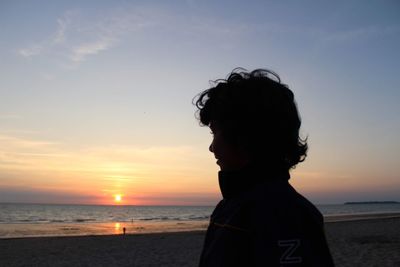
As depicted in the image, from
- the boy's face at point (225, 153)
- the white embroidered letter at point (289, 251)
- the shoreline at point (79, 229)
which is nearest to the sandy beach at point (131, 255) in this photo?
the shoreline at point (79, 229)

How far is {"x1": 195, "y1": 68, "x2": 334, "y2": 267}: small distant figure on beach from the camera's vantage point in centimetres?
122

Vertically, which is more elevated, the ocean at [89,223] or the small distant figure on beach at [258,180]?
the small distant figure on beach at [258,180]

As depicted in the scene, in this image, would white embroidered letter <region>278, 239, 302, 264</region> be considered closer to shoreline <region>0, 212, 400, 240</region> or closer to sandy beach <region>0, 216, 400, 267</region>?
sandy beach <region>0, 216, 400, 267</region>

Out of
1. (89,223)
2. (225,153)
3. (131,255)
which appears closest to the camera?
(225,153)

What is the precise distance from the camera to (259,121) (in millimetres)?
1448

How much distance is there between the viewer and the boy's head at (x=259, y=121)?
→ 145cm

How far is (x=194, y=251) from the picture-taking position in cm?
1530

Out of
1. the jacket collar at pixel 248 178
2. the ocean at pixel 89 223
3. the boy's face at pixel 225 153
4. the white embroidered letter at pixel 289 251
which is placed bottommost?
the ocean at pixel 89 223

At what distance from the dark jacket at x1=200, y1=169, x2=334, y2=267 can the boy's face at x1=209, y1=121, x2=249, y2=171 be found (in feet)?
0.26

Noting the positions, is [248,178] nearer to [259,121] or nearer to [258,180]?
[258,180]

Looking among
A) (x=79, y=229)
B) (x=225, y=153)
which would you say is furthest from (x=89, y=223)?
(x=225, y=153)

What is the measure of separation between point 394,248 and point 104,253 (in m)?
10.2

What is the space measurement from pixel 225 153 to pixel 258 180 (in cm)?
20

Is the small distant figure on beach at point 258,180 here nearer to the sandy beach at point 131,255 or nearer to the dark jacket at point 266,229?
the dark jacket at point 266,229
